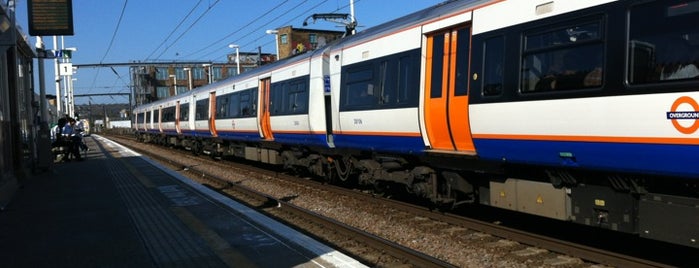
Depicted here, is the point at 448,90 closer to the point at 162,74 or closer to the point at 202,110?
the point at 202,110

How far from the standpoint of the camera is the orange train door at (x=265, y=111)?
50.4 ft

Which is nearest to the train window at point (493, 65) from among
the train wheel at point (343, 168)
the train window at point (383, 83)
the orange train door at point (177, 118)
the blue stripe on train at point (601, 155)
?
the blue stripe on train at point (601, 155)

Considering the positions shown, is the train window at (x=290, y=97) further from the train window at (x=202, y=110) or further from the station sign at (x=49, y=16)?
the train window at (x=202, y=110)

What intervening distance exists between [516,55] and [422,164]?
2857 mm

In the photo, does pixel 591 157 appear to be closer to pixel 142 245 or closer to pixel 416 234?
pixel 416 234

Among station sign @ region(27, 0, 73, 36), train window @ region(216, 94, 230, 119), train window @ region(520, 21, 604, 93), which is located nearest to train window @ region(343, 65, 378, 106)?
train window @ region(520, 21, 604, 93)

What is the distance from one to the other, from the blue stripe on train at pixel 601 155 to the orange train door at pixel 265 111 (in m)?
9.31

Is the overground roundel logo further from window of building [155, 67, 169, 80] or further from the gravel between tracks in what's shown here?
window of building [155, 67, 169, 80]

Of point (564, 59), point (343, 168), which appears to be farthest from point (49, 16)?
point (564, 59)

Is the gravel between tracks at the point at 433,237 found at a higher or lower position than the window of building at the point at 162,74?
lower

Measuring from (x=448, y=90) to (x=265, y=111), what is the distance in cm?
887

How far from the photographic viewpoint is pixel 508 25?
652 cm

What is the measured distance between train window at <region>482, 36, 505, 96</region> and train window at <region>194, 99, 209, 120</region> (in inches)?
685

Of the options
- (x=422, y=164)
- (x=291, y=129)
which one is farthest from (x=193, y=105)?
(x=422, y=164)
